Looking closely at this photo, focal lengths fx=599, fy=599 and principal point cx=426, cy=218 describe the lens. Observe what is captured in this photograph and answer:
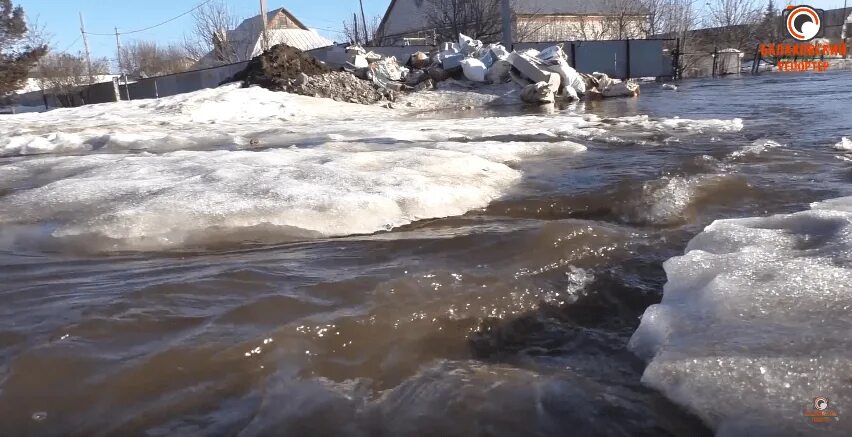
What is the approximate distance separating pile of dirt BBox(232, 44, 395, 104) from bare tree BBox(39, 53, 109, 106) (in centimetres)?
1221

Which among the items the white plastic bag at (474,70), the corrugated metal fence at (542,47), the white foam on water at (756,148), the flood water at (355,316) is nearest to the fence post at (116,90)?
the corrugated metal fence at (542,47)

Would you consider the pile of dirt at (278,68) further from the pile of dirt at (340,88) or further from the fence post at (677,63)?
the fence post at (677,63)

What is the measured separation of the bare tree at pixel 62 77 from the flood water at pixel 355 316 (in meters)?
24.8

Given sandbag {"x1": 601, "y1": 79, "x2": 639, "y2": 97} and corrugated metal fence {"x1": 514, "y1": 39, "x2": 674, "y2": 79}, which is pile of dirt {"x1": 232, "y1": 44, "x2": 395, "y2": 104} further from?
corrugated metal fence {"x1": 514, "y1": 39, "x2": 674, "y2": 79}

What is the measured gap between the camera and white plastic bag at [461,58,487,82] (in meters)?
17.9

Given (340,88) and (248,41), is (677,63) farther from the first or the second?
(248,41)

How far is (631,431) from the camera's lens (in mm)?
1654

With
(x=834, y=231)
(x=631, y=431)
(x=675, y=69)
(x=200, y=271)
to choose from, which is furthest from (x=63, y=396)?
(x=675, y=69)

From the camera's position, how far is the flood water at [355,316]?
1.72 meters

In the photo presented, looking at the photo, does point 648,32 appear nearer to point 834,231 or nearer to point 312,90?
point 312,90

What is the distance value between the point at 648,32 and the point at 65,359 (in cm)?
4077

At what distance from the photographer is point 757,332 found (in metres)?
1.94

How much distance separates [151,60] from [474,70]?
35.0 meters

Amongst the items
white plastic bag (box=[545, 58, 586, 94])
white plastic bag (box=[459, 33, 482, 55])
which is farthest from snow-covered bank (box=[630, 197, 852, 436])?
white plastic bag (box=[459, 33, 482, 55])
